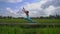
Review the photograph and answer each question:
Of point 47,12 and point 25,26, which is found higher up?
point 47,12

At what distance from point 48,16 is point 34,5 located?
0.38m

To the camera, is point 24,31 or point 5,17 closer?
point 24,31

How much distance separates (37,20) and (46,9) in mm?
305

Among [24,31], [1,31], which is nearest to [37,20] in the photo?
[24,31]

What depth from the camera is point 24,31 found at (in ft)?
12.4

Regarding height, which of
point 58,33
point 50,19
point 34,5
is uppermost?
point 34,5

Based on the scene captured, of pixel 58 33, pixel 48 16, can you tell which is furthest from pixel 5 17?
pixel 58 33

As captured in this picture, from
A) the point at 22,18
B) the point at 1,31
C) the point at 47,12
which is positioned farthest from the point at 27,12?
the point at 1,31

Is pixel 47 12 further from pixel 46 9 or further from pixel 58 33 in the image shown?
pixel 58 33

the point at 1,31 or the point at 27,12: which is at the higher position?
the point at 27,12

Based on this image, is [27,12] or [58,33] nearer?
[58,33]

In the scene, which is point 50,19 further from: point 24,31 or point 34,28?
point 24,31

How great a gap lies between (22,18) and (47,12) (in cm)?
55

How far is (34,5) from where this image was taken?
13.5 ft
